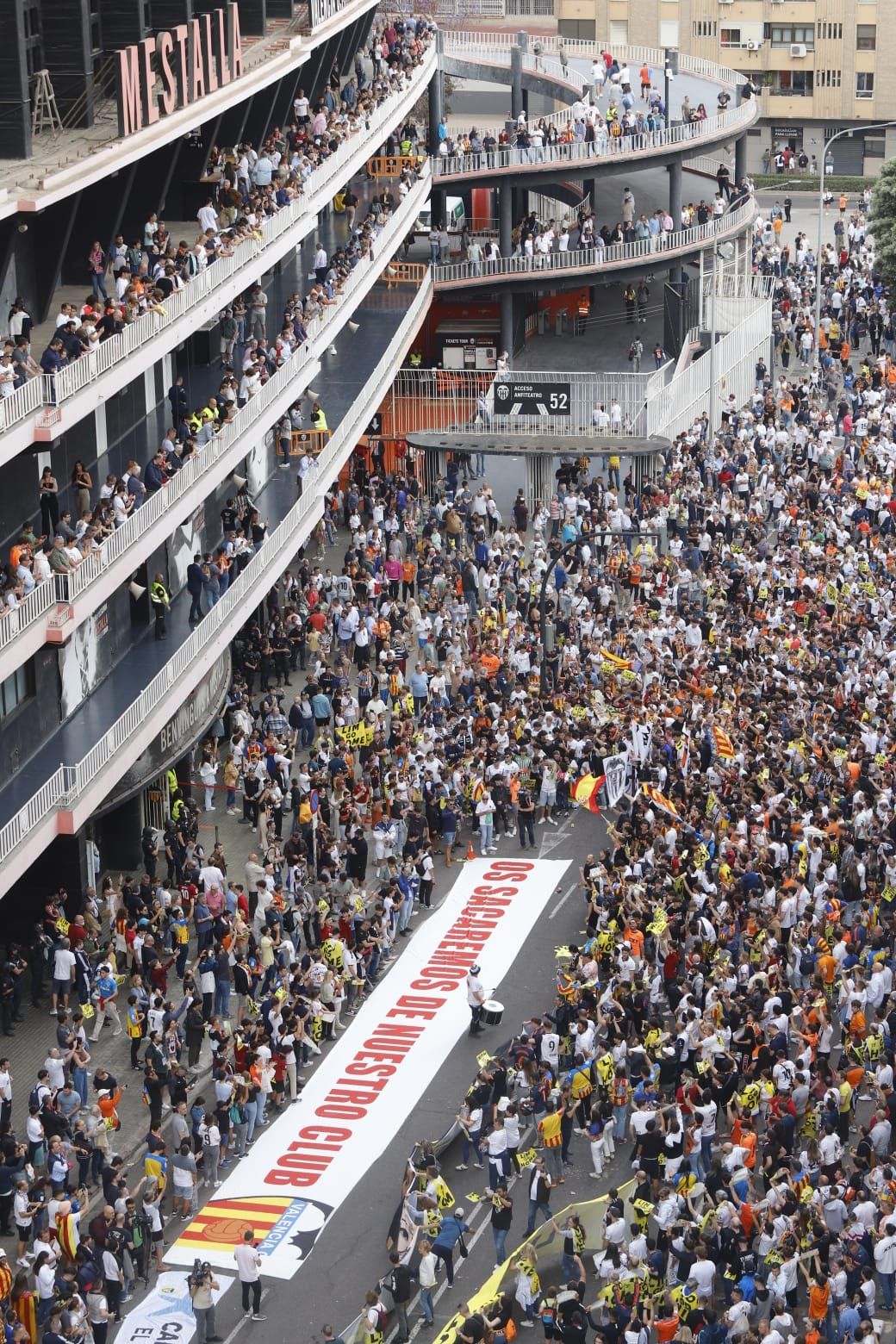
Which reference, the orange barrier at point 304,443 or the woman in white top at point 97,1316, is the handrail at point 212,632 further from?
the woman in white top at point 97,1316

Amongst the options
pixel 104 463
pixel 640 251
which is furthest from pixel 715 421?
pixel 104 463

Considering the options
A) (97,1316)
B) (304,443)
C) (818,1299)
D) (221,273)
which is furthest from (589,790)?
(97,1316)

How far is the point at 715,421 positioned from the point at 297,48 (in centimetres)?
2014

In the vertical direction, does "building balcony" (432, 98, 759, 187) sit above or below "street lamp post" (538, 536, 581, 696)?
above

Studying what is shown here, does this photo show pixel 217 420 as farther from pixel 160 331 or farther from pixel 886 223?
pixel 886 223

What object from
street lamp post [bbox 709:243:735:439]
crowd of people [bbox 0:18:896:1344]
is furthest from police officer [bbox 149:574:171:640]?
street lamp post [bbox 709:243:735:439]

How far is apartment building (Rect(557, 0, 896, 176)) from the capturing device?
104250 millimetres

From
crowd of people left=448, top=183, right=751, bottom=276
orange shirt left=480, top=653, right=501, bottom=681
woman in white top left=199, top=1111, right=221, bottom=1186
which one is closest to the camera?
woman in white top left=199, top=1111, right=221, bottom=1186

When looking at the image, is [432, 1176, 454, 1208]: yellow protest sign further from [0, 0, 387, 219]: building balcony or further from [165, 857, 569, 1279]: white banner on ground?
[0, 0, 387, 219]: building balcony

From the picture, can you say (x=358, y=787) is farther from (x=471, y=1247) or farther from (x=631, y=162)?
(x=631, y=162)

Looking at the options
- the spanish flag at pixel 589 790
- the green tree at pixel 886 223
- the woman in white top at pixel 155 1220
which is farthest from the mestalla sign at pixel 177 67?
the green tree at pixel 886 223

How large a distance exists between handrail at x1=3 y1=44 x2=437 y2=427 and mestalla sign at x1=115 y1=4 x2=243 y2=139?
280cm

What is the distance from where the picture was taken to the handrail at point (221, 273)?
32.2 metres

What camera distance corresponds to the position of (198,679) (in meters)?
38.1
